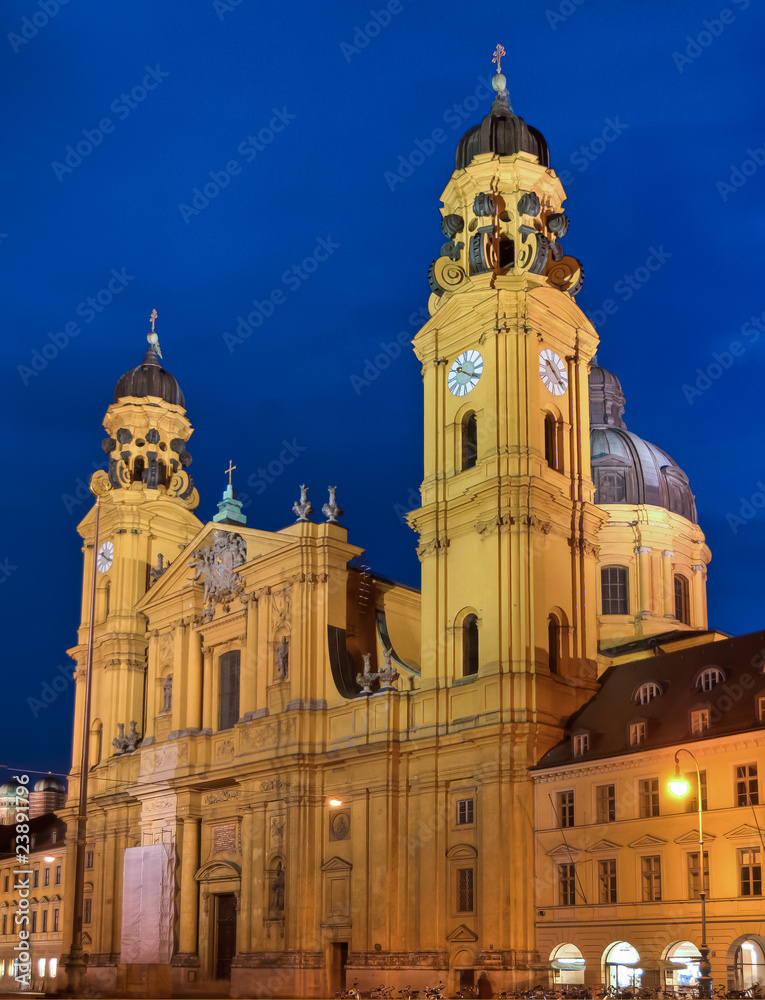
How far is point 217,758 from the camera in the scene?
58469mm

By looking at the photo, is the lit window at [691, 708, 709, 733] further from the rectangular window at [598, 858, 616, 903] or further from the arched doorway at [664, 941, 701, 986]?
the arched doorway at [664, 941, 701, 986]

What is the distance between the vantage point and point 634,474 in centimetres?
6525

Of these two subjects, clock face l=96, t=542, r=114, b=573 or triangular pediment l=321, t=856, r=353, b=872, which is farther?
clock face l=96, t=542, r=114, b=573

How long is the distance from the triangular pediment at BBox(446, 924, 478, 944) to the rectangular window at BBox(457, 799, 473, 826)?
3.51 metres

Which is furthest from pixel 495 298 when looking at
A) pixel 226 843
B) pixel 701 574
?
pixel 226 843

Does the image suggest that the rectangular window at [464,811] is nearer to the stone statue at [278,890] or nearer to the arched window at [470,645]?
the arched window at [470,645]

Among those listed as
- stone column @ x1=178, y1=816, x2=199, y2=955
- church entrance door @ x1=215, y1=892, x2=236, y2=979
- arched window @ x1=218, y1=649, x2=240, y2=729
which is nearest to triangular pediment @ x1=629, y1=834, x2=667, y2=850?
church entrance door @ x1=215, y1=892, x2=236, y2=979

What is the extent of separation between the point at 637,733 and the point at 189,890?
80.1 ft

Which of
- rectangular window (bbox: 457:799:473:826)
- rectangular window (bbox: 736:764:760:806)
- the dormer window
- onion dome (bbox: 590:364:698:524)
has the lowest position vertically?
rectangular window (bbox: 457:799:473:826)

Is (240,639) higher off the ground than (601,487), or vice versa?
(601,487)

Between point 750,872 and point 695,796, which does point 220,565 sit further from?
point 750,872

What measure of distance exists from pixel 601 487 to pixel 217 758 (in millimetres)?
22732

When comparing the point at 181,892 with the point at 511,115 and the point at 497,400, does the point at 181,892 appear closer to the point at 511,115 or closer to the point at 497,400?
the point at 497,400

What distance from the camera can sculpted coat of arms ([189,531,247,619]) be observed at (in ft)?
197
